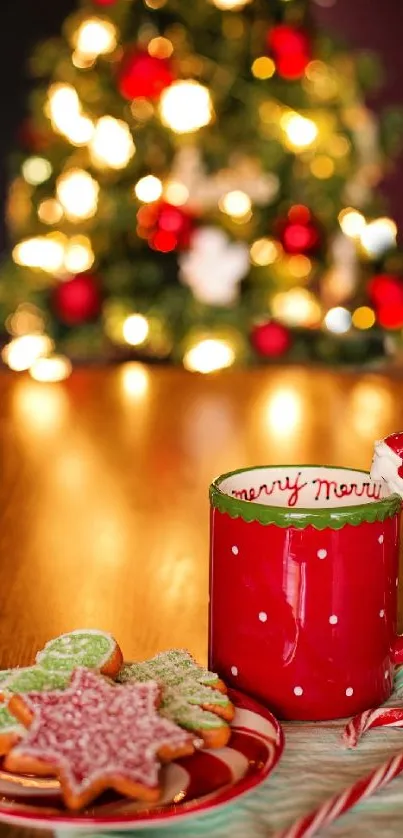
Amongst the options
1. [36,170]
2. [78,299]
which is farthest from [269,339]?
[36,170]

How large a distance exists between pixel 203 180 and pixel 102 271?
38 centimetres

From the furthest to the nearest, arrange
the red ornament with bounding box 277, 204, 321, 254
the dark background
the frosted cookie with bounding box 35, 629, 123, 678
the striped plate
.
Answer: the dark background < the red ornament with bounding box 277, 204, 321, 254 < the frosted cookie with bounding box 35, 629, 123, 678 < the striped plate

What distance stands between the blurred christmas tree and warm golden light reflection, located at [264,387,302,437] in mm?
1152

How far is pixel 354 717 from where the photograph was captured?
0.51m

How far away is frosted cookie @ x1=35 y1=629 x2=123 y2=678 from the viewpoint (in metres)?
0.49

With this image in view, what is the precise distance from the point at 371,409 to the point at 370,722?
1012mm

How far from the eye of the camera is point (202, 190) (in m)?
2.92

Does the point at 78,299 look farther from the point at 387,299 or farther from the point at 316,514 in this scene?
the point at 316,514

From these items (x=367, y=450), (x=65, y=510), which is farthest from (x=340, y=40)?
(x=65, y=510)

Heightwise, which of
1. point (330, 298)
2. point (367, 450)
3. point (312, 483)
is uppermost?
point (330, 298)

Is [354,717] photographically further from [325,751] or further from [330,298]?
[330,298]

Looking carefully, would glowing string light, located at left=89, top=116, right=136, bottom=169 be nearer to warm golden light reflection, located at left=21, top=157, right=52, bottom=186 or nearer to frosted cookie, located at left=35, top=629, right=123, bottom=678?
warm golden light reflection, located at left=21, top=157, right=52, bottom=186

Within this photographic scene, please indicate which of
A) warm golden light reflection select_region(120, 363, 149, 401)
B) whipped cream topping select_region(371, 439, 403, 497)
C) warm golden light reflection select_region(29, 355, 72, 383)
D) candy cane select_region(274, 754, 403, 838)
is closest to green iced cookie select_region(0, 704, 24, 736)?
candy cane select_region(274, 754, 403, 838)

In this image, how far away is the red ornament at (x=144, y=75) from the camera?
2.75 m
